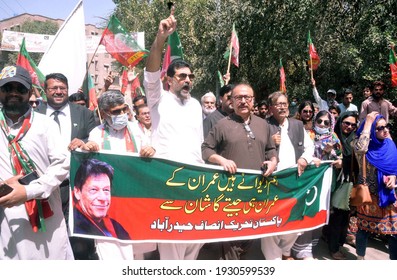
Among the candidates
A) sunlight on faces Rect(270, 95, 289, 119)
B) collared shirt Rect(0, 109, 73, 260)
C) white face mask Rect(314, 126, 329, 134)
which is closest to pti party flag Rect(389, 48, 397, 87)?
white face mask Rect(314, 126, 329, 134)

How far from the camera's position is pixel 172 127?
309cm

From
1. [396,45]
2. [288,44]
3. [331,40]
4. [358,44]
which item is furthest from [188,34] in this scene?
[396,45]

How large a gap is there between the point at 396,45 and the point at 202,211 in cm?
736

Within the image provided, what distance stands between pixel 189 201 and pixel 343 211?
82.5 inches

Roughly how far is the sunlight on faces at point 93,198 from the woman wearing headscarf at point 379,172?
8.13ft

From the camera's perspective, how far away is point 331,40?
1193cm

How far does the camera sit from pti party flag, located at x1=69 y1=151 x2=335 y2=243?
2.95 metres

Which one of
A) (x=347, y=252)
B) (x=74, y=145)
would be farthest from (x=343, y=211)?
(x=74, y=145)

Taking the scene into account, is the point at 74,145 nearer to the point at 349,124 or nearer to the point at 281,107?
the point at 281,107

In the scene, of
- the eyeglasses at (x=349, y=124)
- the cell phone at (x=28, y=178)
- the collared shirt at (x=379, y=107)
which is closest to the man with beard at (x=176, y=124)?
the cell phone at (x=28, y=178)

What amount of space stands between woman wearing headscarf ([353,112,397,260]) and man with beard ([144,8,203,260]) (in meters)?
1.70

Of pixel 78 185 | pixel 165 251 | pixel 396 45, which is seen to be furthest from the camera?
pixel 396 45

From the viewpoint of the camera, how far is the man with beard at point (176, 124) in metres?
3.10

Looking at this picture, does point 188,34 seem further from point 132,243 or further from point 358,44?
point 132,243
